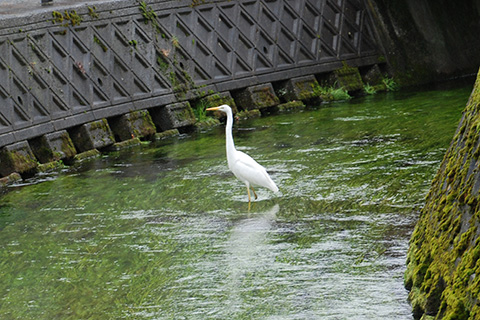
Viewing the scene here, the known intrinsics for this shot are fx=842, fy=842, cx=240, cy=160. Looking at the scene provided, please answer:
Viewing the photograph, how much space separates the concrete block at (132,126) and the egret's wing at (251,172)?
4796 mm

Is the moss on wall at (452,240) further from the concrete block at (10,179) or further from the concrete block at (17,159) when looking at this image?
the concrete block at (17,159)

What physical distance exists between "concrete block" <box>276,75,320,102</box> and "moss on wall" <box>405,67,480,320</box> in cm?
1040

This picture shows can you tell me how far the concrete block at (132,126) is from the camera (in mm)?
Result: 13344

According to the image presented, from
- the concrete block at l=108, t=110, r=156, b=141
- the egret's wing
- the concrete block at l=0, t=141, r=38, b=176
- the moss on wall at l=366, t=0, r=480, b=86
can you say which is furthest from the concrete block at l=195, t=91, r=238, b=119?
the egret's wing

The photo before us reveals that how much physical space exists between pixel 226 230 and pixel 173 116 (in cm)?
678

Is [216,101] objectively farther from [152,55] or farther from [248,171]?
[248,171]

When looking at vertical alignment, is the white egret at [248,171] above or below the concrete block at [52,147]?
below

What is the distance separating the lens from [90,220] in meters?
8.43

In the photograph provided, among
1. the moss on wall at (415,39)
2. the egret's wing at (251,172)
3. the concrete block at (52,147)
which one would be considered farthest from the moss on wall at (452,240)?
the moss on wall at (415,39)

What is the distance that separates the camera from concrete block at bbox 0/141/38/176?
37.3 feet

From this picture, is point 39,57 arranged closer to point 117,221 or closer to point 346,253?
point 117,221

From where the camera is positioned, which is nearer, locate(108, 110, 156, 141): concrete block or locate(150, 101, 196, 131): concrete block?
locate(108, 110, 156, 141): concrete block

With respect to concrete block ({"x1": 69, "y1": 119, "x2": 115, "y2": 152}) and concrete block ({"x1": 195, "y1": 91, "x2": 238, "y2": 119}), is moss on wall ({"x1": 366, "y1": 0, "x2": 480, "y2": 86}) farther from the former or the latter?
concrete block ({"x1": 69, "y1": 119, "x2": 115, "y2": 152})

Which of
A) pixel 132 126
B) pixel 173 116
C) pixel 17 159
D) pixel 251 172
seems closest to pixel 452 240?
pixel 251 172
